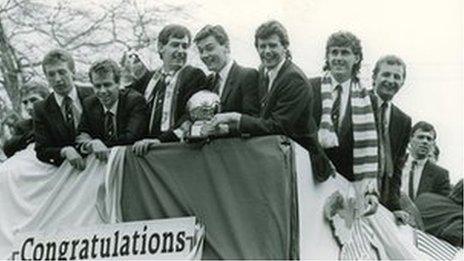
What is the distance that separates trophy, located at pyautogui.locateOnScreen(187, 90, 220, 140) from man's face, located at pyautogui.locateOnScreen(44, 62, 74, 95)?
37.4 inches

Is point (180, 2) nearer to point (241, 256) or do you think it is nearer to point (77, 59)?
point (77, 59)

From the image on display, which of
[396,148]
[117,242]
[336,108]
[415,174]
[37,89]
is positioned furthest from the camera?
[37,89]

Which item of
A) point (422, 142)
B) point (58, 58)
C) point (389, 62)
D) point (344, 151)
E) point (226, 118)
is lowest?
point (422, 142)

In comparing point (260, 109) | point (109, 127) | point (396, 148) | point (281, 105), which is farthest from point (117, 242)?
point (396, 148)

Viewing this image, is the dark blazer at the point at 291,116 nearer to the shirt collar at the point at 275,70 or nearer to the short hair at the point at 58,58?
the shirt collar at the point at 275,70

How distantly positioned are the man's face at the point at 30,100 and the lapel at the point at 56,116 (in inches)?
7.8

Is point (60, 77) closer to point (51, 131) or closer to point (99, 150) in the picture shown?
point (51, 131)

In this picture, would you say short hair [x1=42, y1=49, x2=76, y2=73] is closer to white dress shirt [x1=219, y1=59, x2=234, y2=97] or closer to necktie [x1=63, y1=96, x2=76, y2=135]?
necktie [x1=63, y1=96, x2=76, y2=135]

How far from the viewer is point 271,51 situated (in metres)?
8.29

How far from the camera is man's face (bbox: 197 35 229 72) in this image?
8.41 m

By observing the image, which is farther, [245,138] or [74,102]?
[74,102]

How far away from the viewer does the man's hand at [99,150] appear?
848 centimetres

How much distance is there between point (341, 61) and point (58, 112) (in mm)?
1815

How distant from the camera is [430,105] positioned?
8953mm
